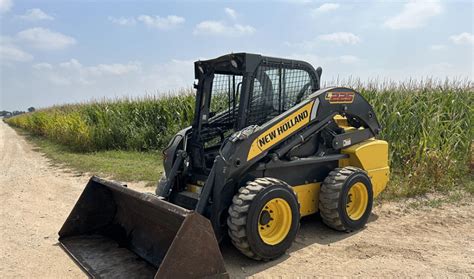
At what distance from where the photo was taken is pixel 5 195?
7789 mm

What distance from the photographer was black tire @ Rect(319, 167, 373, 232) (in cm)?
477

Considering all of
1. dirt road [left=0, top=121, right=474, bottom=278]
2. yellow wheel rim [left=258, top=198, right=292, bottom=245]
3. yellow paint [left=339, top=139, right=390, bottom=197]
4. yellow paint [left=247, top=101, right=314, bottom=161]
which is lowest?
dirt road [left=0, top=121, right=474, bottom=278]

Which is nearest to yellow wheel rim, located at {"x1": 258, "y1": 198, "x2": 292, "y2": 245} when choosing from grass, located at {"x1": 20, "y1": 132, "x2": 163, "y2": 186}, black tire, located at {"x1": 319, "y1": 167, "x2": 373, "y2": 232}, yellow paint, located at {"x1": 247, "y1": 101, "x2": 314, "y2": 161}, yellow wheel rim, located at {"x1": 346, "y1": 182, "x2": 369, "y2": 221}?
yellow paint, located at {"x1": 247, "y1": 101, "x2": 314, "y2": 161}

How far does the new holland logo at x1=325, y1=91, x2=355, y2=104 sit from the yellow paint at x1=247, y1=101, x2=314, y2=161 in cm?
35

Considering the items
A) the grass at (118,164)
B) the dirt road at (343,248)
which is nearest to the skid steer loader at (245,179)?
the dirt road at (343,248)

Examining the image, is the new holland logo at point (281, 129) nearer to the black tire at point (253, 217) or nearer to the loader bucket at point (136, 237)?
the black tire at point (253, 217)

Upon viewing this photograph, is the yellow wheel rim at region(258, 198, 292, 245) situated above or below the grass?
above

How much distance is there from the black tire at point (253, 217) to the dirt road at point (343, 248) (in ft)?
0.58

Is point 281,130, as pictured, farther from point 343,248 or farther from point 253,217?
point 343,248

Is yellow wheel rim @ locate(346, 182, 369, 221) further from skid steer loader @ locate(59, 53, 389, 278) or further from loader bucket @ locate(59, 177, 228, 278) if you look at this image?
loader bucket @ locate(59, 177, 228, 278)

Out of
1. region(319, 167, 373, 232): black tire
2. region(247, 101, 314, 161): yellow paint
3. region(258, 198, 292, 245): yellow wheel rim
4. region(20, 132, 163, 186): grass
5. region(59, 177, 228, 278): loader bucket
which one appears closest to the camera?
region(59, 177, 228, 278): loader bucket

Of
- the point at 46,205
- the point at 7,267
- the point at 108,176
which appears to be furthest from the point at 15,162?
the point at 7,267

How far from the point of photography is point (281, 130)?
14.8ft

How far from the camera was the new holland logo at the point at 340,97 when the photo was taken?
5.04 m
